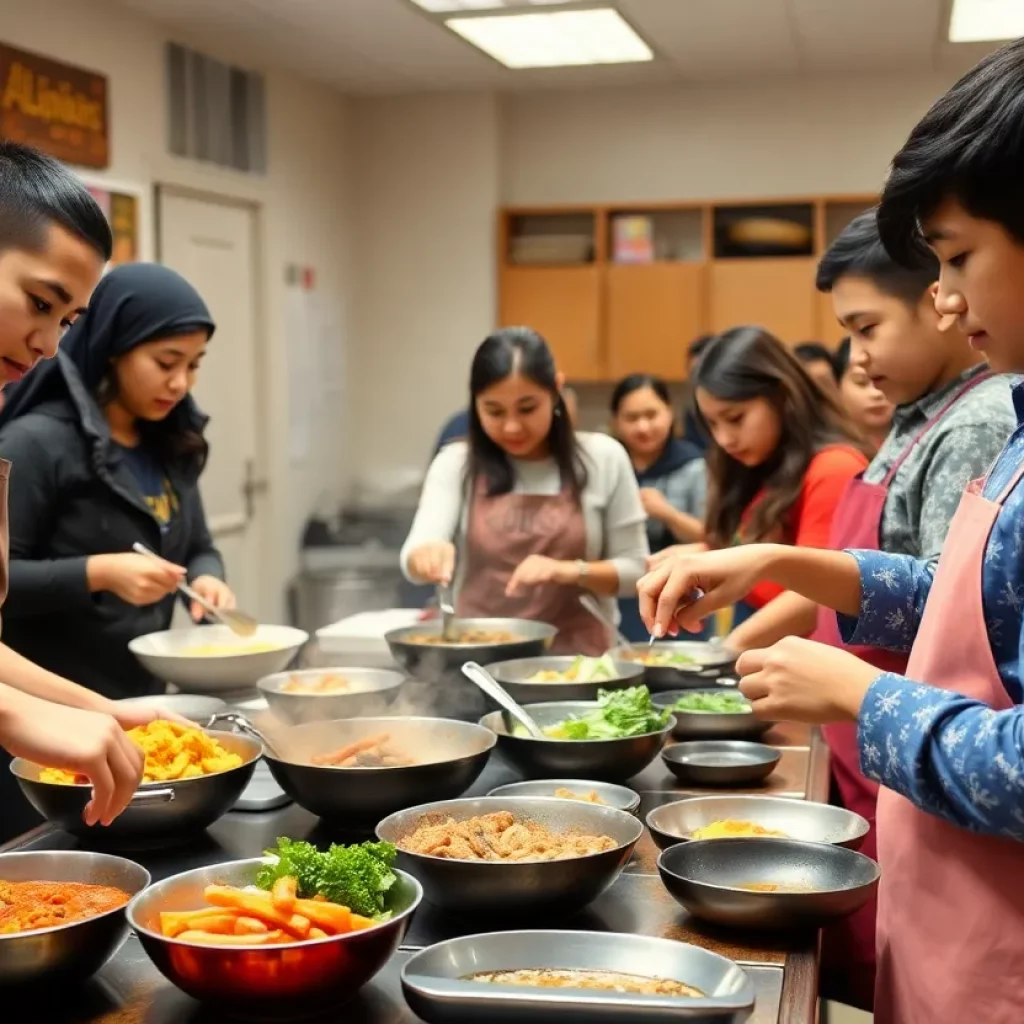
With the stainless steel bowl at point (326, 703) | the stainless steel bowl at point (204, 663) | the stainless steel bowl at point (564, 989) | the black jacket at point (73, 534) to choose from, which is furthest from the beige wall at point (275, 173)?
the stainless steel bowl at point (564, 989)

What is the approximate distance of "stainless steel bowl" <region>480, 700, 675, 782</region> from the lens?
1910 millimetres

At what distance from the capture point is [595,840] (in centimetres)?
157

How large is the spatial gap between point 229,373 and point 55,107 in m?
1.67

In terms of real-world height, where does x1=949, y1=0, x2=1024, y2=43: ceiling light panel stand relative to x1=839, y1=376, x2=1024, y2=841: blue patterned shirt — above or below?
above

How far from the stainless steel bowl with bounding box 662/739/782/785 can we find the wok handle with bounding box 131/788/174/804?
826mm

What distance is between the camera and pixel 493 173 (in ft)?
23.4

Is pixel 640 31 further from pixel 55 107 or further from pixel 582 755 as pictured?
pixel 582 755

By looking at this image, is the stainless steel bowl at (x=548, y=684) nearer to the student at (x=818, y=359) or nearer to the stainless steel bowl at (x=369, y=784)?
the stainless steel bowl at (x=369, y=784)

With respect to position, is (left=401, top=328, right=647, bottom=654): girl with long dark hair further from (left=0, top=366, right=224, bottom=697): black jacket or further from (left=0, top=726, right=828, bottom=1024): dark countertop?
(left=0, top=726, right=828, bottom=1024): dark countertop

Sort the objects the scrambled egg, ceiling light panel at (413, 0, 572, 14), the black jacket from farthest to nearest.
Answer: ceiling light panel at (413, 0, 572, 14), the black jacket, the scrambled egg

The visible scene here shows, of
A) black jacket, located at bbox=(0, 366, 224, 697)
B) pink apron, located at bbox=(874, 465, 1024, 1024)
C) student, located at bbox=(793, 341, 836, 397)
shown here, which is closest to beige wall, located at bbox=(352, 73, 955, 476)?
student, located at bbox=(793, 341, 836, 397)

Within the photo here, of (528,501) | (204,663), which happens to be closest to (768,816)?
(204,663)

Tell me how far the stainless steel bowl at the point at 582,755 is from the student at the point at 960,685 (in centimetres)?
47

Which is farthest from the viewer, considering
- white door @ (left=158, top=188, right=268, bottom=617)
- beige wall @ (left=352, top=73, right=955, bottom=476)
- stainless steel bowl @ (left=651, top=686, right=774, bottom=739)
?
beige wall @ (left=352, top=73, right=955, bottom=476)
